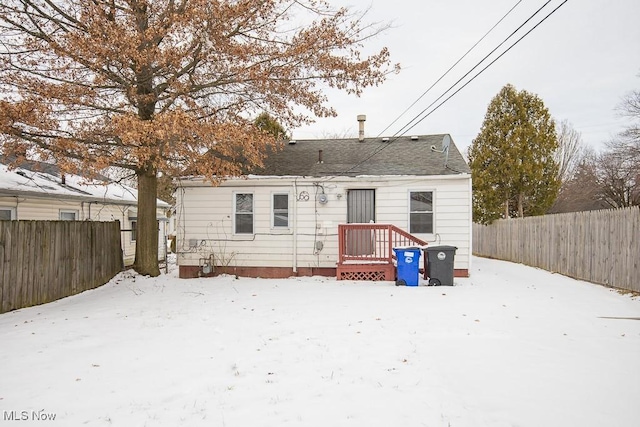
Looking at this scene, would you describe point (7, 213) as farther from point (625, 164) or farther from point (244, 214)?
point (625, 164)

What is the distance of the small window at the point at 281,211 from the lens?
1197 centimetres

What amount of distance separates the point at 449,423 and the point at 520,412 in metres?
0.67

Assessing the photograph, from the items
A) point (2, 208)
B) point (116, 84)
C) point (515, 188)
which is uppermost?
point (116, 84)

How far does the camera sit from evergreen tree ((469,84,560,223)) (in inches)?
757

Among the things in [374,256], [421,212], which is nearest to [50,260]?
[374,256]

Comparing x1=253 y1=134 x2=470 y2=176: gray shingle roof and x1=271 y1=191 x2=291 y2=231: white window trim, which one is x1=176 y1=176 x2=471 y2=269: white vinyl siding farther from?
x1=253 y1=134 x2=470 y2=176: gray shingle roof

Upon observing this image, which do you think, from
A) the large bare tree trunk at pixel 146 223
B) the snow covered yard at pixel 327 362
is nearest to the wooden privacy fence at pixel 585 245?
the snow covered yard at pixel 327 362

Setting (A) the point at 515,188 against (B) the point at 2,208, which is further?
(A) the point at 515,188

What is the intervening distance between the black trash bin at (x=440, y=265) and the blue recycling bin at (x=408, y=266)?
345 mm

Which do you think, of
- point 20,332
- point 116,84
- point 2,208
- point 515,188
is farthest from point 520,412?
point 515,188

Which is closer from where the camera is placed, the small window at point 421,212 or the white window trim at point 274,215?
the small window at point 421,212

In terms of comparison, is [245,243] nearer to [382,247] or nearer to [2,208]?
[382,247]

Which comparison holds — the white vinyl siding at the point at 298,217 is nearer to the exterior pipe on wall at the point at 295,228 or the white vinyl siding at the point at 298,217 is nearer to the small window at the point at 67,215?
the exterior pipe on wall at the point at 295,228

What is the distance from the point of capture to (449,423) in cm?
316
